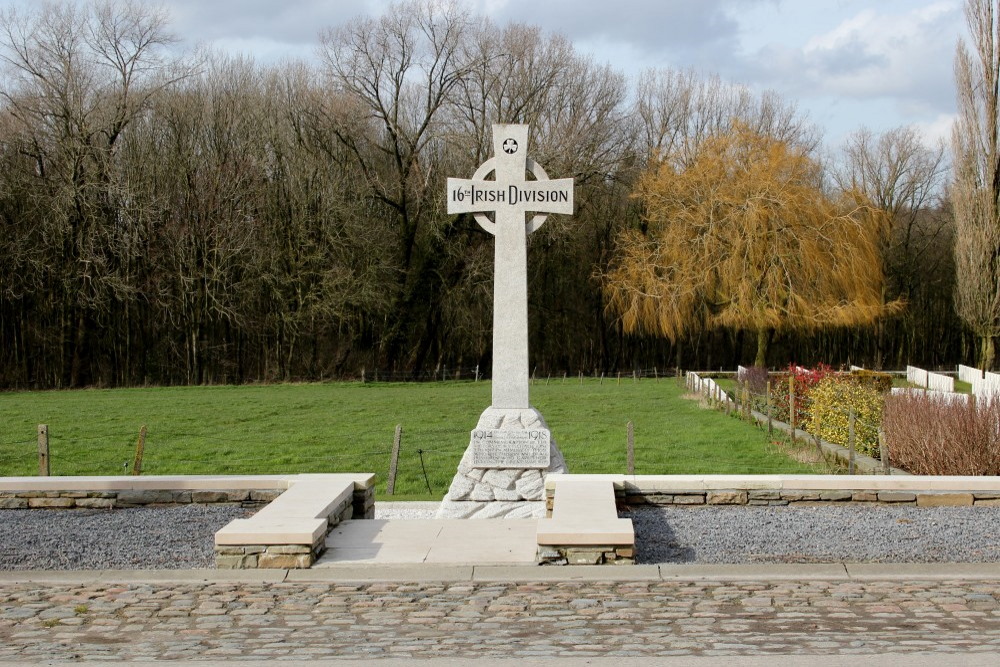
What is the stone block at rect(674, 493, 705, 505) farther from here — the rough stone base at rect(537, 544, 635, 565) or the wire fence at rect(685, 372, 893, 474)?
the wire fence at rect(685, 372, 893, 474)

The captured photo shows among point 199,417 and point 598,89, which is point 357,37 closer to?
point 598,89

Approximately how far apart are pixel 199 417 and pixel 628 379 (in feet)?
60.7

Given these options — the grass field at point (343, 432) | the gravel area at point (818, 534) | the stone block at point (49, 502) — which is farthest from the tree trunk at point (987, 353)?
the stone block at point (49, 502)

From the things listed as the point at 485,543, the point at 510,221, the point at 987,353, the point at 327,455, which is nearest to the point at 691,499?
the point at 485,543

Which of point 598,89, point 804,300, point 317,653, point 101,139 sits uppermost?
point 598,89

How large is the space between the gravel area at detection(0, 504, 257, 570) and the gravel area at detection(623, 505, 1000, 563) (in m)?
3.45

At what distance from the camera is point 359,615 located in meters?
6.09

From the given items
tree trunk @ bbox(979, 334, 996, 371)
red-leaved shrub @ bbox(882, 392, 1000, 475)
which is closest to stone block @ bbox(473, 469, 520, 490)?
red-leaved shrub @ bbox(882, 392, 1000, 475)

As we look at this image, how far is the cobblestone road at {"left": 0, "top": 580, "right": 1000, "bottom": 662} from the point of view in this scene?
17.8 feet

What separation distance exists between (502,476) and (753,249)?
24.9 meters

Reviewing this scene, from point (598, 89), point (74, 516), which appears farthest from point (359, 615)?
point (598, 89)

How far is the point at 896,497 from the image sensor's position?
8984mm

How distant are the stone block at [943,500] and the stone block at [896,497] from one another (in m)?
0.07

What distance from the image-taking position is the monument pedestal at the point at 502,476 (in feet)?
33.6
